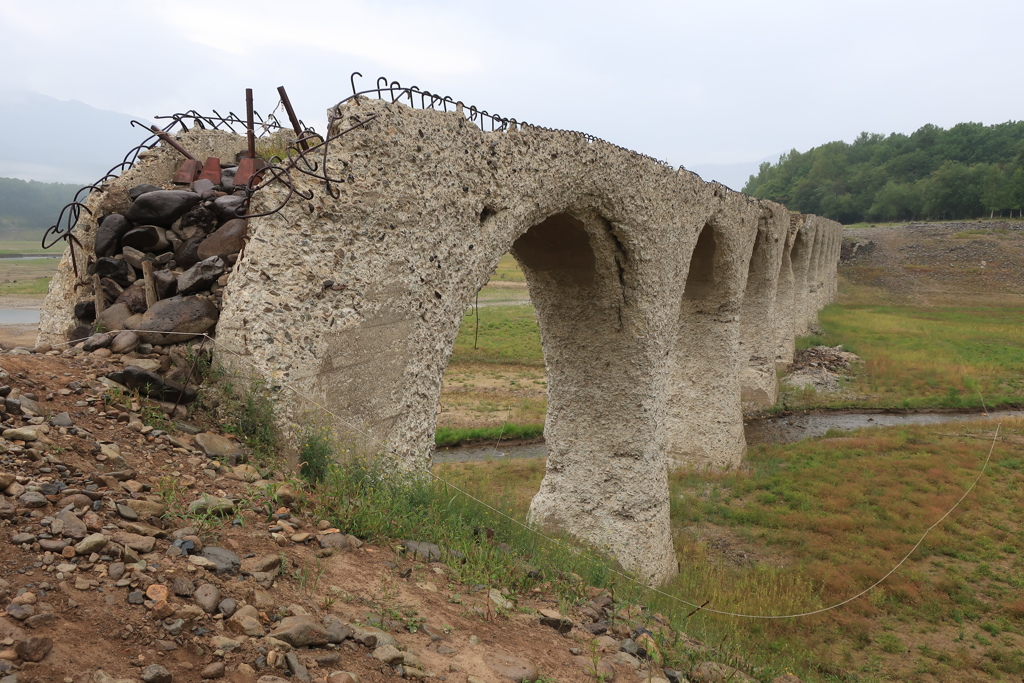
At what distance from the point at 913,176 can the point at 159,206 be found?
8756 cm

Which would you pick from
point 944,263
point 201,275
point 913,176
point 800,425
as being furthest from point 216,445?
point 913,176

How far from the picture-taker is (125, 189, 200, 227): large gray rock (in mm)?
4152

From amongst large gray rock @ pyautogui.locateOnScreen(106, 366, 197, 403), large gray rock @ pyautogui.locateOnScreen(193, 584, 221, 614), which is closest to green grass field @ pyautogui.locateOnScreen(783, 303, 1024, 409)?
large gray rock @ pyautogui.locateOnScreen(106, 366, 197, 403)

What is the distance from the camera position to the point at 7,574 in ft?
6.73

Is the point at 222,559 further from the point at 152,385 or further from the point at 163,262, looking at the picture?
the point at 163,262

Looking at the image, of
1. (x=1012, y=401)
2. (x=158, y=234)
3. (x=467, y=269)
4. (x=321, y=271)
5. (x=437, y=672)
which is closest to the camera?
(x=437, y=672)

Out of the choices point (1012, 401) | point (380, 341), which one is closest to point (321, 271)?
point (380, 341)

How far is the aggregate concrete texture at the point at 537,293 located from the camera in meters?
3.77

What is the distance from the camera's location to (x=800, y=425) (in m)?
15.1

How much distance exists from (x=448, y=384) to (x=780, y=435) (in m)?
7.97

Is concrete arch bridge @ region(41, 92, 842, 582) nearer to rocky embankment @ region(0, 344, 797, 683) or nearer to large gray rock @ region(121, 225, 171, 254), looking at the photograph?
large gray rock @ region(121, 225, 171, 254)

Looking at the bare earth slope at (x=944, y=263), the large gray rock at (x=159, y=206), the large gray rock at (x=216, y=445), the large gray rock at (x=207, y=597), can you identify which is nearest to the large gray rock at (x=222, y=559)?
the large gray rock at (x=207, y=597)

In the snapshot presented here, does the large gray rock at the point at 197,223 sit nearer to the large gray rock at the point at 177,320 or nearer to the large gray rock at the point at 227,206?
the large gray rock at the point at 227,206

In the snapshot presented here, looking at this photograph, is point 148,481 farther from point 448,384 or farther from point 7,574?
point 448,384
